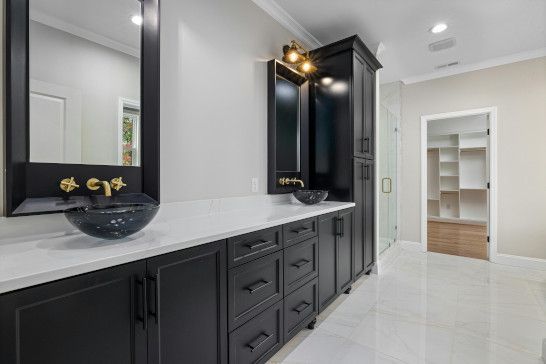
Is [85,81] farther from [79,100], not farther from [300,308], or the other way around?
[300,308]

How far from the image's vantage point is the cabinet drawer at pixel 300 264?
177 cm

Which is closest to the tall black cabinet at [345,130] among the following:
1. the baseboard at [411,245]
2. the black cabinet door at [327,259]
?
the black cabinet door at [327,259]

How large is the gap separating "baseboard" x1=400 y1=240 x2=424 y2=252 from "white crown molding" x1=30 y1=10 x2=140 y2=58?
14.3 feet

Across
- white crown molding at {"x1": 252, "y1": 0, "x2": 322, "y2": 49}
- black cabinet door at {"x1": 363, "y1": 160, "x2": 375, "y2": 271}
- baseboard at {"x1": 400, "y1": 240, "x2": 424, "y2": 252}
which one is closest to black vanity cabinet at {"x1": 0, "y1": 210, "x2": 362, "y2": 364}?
black cabinet door at {"x1": 363, "y1": 160, "x2": 375, "y2": 271}

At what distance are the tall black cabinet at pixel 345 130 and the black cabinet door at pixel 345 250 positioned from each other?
110mm

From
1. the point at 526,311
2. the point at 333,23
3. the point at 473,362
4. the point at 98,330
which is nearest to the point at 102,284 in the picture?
the point at 98,330

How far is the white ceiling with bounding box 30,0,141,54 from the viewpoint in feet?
4.09

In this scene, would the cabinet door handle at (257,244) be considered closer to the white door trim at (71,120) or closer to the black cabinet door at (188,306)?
the black cabinet door at (188,306)

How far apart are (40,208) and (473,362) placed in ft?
8.35

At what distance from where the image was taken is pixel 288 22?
269cm

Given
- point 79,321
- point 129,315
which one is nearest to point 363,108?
point 129,315

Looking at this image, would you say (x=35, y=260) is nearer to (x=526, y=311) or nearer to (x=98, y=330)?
(x=98, y=330)

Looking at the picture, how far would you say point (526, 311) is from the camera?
92.7 inches

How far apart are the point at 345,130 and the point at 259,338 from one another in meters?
2.00
